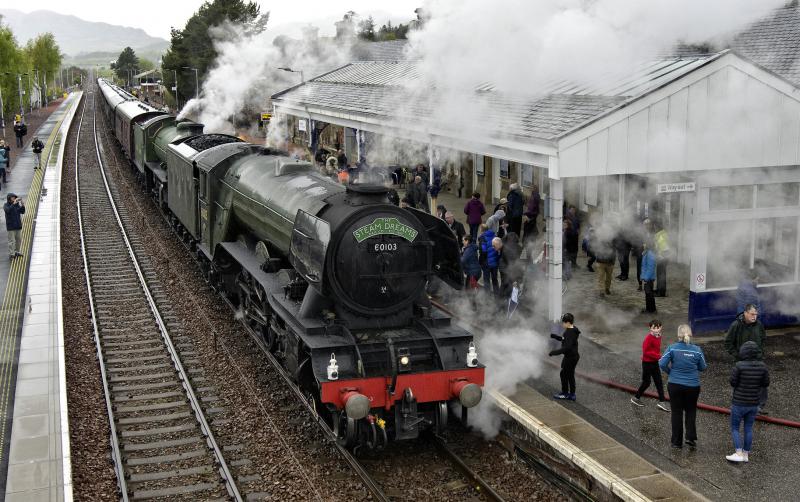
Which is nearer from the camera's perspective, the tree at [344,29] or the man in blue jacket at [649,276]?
the man in blue jacket at [649,276]

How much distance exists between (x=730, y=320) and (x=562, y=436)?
4.84 m

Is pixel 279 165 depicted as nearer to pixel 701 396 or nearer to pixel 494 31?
pixel 494 31

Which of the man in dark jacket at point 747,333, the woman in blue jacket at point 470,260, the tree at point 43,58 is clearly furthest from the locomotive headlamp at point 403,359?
the tree at point 43,58

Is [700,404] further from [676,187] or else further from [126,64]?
[126,64]

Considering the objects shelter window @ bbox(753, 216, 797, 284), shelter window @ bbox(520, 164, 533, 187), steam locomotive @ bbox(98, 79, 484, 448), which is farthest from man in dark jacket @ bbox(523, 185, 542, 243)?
steam locomotive @ bbox(98, 79, 484, 448)

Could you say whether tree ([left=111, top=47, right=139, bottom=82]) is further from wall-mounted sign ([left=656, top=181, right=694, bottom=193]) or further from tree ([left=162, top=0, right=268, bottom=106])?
wall-mounted sign ([left=656, top=181, right=694, bottom=193])

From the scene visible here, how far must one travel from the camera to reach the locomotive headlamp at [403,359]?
768cm

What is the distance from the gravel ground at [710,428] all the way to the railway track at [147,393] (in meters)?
3.88

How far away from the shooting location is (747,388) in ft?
24.0

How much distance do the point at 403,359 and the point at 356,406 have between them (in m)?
0.68

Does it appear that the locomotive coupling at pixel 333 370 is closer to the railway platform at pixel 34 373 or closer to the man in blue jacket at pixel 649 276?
the railway platform at pixel 34 373

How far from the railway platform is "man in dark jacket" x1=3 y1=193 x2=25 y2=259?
26 centimetres

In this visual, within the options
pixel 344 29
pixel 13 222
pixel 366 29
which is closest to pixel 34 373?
pixel 13 222

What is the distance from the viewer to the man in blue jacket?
1179 centimetres
